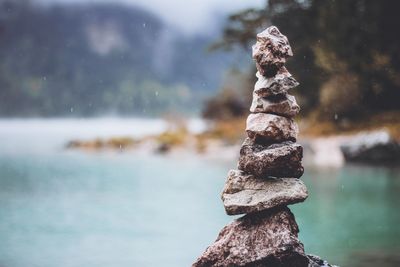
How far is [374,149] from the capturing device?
38.8 m

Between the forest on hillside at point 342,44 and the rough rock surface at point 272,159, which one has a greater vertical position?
the forest on hillside at point 342,44

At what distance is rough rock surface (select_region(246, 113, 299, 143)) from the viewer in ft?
39.2

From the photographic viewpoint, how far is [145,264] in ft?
54.1

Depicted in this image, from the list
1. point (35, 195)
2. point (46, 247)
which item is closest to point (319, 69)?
point (35, 195)

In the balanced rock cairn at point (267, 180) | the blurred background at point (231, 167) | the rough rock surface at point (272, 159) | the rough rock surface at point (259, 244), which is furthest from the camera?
the blurred background at point (231, 167)

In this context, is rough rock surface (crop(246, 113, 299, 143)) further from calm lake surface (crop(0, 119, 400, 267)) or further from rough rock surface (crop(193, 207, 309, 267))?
calm lake surface (crop(0, 119, 400, 267))

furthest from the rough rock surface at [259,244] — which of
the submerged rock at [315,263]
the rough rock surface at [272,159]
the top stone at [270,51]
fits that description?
the top stone at [270,51]

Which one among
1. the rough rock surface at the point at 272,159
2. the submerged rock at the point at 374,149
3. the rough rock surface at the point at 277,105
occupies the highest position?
the submerged rock at the point at 374,149

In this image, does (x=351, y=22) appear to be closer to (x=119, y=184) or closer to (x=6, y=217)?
(x=119, y=184)

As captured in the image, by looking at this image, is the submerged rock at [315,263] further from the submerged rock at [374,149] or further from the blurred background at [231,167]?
the submerged rock at [374,149]

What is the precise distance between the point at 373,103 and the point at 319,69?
5.54 meters

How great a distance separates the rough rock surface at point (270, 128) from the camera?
39.2 ft

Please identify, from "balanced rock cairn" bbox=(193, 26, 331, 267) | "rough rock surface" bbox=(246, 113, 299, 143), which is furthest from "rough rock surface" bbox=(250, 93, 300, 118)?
"rough rock surface" bbox=(246, 113, 299, 143)

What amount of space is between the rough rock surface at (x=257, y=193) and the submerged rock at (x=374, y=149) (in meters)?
28.0
